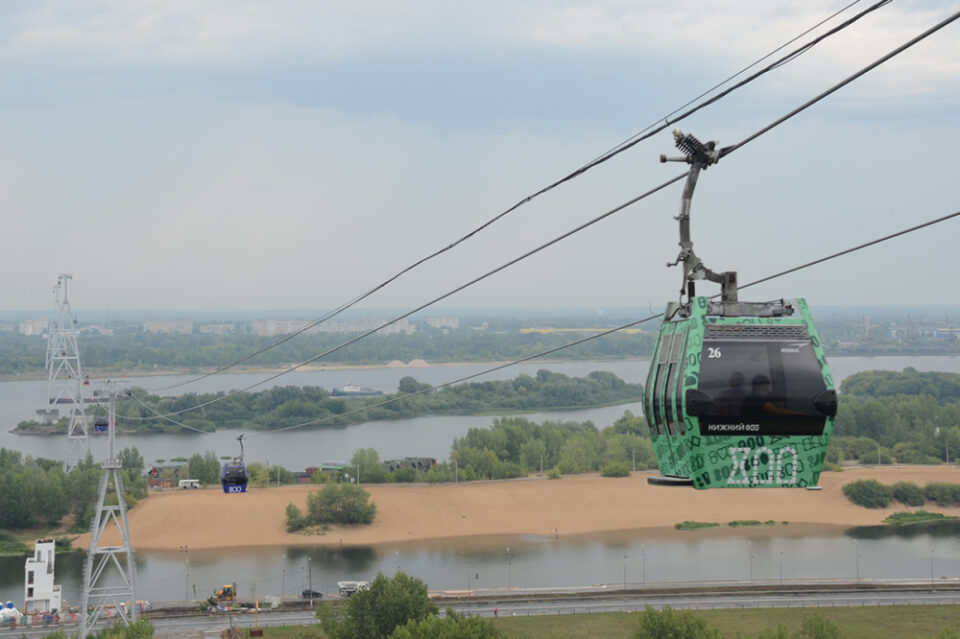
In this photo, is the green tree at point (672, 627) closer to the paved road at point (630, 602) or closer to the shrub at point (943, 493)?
the paved road at point (630, 602)

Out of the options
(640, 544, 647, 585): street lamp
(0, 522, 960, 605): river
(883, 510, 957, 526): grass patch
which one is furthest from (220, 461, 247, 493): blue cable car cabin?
(883, 510, 957, 526): grass patch

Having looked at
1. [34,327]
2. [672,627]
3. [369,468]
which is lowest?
[672,627]

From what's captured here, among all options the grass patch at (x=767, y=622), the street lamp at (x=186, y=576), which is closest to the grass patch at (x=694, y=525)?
the grass patch at (x=767, y=622)

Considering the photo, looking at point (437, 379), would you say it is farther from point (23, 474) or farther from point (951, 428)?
point (23, 474)

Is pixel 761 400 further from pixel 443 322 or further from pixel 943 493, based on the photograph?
pixel 443 322

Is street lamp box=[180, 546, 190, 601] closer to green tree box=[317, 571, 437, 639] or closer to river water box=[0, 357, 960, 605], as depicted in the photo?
river water box=[0, 357, 960, 605]

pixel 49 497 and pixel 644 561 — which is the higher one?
pixel 49 497

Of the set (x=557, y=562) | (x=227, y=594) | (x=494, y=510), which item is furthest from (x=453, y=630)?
(x=494, y=510)
